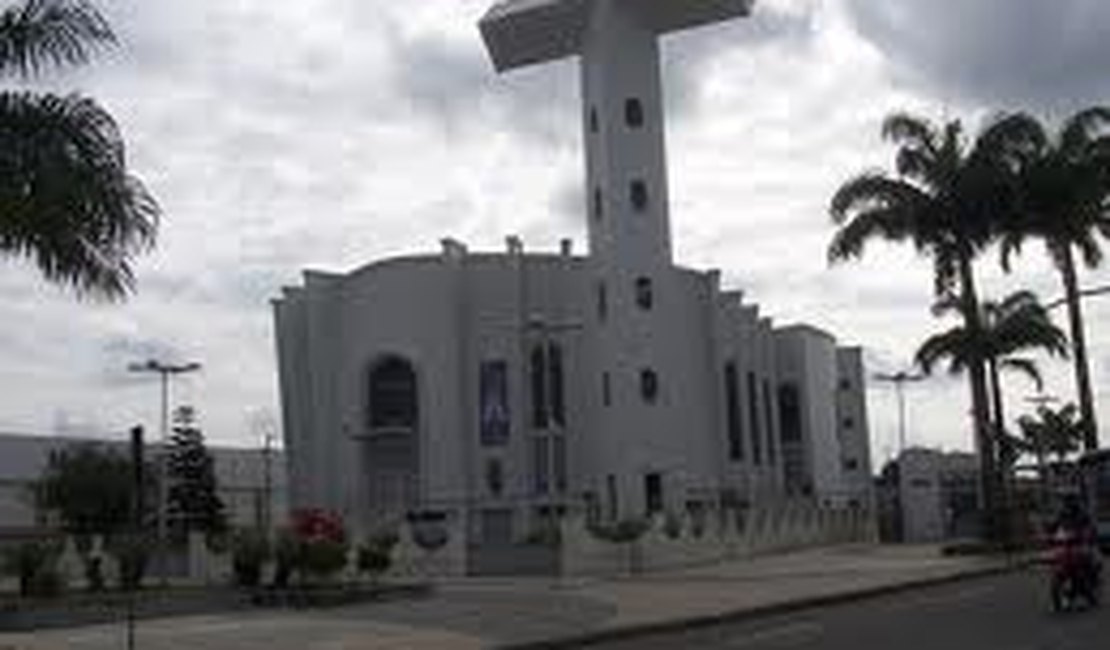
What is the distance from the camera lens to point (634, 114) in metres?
72.2

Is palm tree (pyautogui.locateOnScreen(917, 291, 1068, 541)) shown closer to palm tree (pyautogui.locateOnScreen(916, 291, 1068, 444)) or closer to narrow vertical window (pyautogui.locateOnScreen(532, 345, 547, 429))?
palm tree (pyautogui.locateOnScreen(916, 291, 1068, 444))

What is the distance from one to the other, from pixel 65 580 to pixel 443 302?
3751 centimetres

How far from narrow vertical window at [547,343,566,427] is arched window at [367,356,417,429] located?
5641mm

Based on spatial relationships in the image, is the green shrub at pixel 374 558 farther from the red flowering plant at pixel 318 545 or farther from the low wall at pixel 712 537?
the low wall at pixel 712 537

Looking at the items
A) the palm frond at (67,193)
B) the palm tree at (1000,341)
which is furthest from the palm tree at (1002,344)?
the palm frond at (67,193)

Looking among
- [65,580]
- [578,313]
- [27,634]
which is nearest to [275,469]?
[578,313]

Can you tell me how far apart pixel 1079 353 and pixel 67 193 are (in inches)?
1733

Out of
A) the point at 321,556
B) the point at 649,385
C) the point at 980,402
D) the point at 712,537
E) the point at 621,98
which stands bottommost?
the point at 321,556

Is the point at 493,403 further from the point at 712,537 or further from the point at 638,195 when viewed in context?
the point at 712,537

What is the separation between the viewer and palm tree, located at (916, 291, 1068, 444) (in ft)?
201

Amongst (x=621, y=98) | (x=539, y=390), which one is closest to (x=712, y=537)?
(x=621, y=98)

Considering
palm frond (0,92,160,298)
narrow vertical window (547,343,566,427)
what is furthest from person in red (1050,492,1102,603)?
narrow vertical window (547,343,566,427)

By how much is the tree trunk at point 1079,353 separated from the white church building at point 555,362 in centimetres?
1514

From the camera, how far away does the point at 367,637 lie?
2945cm
